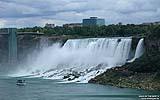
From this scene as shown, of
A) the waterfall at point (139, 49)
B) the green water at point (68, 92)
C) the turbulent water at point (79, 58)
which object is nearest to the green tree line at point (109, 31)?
the turbulent water at point (79, 58)

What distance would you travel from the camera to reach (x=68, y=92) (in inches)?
2184

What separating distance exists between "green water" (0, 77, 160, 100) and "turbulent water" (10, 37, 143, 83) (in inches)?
287

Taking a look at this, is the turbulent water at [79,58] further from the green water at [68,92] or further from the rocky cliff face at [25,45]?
the green water at [68,92]

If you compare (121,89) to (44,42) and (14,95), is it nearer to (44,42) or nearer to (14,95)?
(14,95)

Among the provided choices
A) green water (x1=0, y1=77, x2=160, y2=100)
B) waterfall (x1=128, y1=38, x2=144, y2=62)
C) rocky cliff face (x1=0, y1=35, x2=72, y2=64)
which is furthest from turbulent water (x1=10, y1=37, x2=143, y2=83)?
green water (x1=0, y1=77, x2=160, y2=100)

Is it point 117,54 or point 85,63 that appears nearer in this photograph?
point 117,54

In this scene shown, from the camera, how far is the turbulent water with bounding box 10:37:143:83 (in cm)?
7500

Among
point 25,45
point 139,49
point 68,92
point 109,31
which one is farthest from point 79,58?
point 68,92

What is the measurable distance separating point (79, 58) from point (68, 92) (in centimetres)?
3054

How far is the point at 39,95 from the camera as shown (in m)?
52.8

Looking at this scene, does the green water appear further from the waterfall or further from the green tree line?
the green tree line

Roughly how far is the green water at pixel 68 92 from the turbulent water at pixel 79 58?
7280 mm

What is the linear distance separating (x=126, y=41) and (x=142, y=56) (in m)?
7.66

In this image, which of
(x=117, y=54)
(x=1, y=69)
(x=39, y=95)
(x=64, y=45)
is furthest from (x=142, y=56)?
(x=1, y=69)
